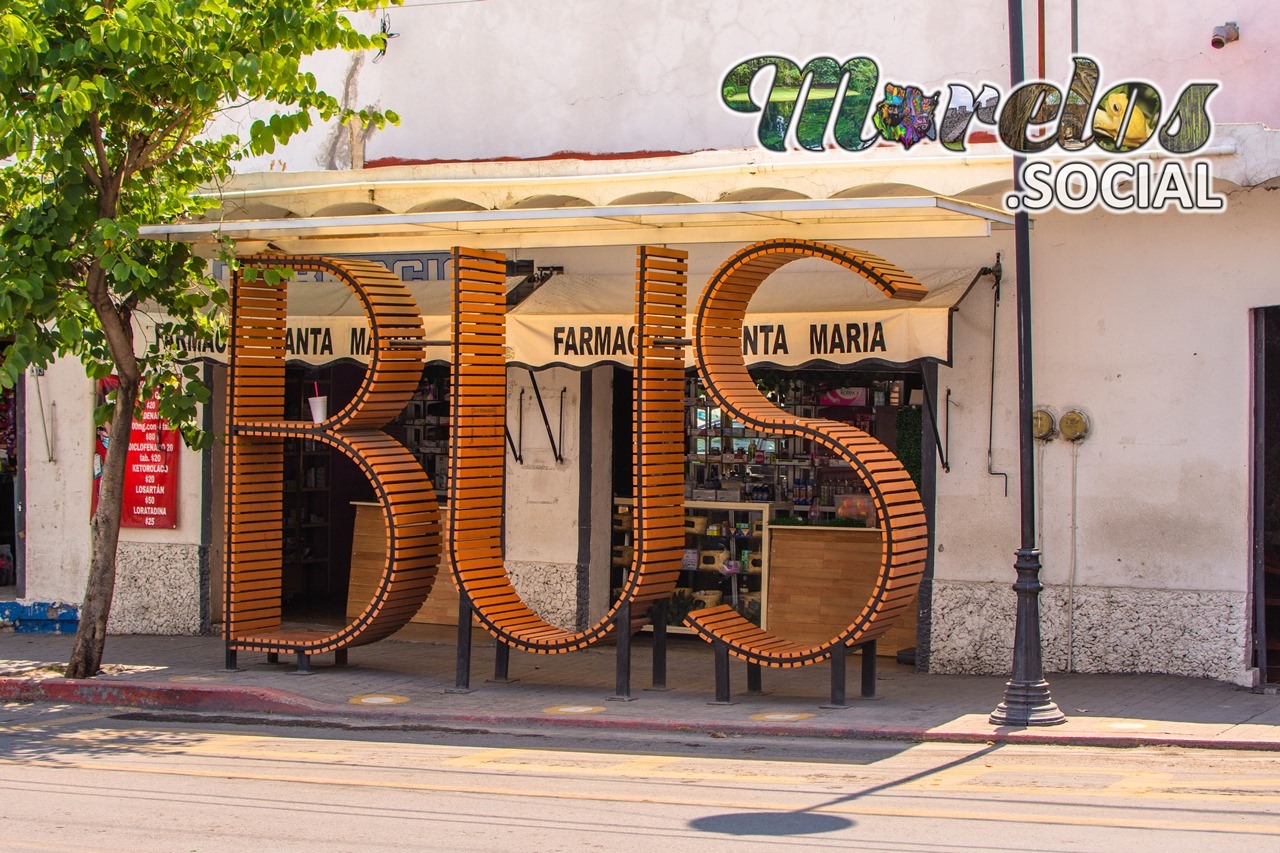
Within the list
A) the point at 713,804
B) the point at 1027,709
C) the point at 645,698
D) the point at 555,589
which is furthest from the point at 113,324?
the point at 1027,709

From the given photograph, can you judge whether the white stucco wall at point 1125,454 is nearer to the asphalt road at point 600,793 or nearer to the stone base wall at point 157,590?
the asphalt road at point 600,793

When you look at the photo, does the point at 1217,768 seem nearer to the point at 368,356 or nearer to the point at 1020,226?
the point at 1020,226

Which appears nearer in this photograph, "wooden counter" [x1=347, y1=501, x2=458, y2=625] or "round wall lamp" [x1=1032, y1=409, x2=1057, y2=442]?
"round wall lamp" [x1=1032, y1=409, x2=1057, y2=442]

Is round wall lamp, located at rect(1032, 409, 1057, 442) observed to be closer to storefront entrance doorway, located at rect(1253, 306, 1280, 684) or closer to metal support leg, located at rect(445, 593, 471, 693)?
storefront entrance doorway, located at rect(1253, 306, 1280, 684)

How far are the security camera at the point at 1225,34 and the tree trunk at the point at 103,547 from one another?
9.07 m

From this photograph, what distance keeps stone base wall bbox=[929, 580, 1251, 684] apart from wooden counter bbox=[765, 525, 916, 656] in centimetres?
79

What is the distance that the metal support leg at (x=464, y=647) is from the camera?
12.5 meters

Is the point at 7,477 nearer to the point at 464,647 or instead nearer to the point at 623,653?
the point at 464,647

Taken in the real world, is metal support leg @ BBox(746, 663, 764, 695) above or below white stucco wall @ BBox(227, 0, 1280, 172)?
below

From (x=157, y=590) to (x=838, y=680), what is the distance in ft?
26.0

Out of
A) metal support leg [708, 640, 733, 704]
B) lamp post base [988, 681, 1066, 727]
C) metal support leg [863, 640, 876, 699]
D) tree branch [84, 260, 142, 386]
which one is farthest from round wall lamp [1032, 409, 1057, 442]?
tree branch [84, 260, 142, 386]

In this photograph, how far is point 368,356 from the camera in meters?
14.7

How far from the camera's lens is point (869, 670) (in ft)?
39.1

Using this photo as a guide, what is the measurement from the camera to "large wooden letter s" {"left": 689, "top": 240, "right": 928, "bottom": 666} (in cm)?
1125
